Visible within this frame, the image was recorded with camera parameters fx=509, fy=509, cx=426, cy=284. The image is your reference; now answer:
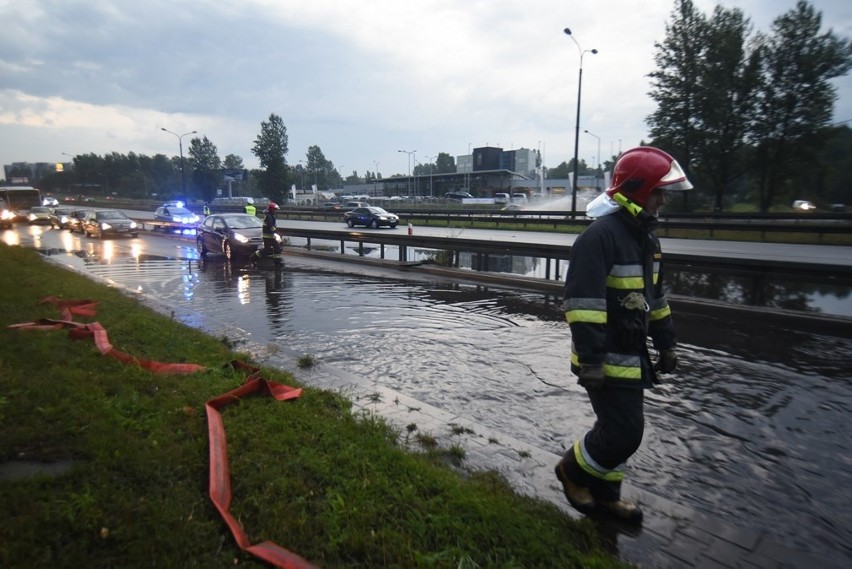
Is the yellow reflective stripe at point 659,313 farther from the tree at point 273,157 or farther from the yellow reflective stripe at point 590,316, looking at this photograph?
the tree at point 273,157

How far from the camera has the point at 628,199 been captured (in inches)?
124

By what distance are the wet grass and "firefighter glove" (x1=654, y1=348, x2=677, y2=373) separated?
1139mm

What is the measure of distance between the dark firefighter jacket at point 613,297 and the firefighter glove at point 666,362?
24 centimetres

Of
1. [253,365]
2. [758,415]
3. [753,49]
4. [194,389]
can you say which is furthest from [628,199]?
[753,49]

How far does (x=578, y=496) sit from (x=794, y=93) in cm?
3433

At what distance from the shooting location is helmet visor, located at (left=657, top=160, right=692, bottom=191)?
313 centimetres

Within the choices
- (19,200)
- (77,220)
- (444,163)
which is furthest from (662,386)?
(444,163)

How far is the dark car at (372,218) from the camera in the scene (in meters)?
36.0

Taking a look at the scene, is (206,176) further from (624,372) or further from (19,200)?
(624,372)

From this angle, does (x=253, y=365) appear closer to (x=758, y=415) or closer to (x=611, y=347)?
(x=611, y=347)

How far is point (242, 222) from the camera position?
1911 centimetres

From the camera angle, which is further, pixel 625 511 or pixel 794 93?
pixel 794 93

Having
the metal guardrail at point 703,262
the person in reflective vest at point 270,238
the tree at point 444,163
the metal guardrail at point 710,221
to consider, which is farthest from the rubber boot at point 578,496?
the tree at point 444,163

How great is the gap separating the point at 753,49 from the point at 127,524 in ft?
123
